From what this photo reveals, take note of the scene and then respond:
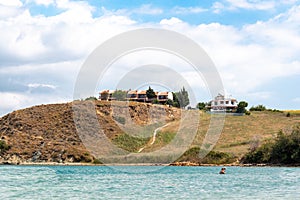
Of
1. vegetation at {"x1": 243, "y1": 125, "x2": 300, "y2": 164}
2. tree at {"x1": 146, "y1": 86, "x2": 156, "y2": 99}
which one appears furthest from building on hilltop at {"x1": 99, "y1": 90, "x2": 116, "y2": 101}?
vegetation at {"x1": 243, "y1": 125, "x2": 300, "y2": 164}

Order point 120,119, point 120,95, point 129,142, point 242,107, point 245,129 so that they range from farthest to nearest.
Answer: point 120,95, point 242,107, point 120,119, point 245,129, point 129,142

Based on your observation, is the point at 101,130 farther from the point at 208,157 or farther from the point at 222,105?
the point at 222,105

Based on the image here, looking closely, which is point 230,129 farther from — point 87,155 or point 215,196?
point 215,196

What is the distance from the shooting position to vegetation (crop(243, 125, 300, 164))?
7444cm

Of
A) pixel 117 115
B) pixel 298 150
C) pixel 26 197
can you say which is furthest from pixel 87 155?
pixel 26 197

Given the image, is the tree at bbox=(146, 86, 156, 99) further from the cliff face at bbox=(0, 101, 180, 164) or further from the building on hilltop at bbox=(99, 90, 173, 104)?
the cliff face at bbox=(0, 101, 180, 164)

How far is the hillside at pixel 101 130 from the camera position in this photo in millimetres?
92688

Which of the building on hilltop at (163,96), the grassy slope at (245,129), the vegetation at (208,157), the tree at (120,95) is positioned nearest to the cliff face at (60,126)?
the grassy slope at (245,129)

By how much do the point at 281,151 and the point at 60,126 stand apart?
48.0 m

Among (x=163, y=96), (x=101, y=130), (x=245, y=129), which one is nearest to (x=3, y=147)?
(x=101, y=130)

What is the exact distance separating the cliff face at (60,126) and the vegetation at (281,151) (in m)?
30.9

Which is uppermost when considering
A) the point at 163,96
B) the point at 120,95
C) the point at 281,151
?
the point at 163,96

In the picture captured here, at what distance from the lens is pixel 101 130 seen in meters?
103

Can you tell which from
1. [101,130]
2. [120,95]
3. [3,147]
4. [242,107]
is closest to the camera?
[3,147]
